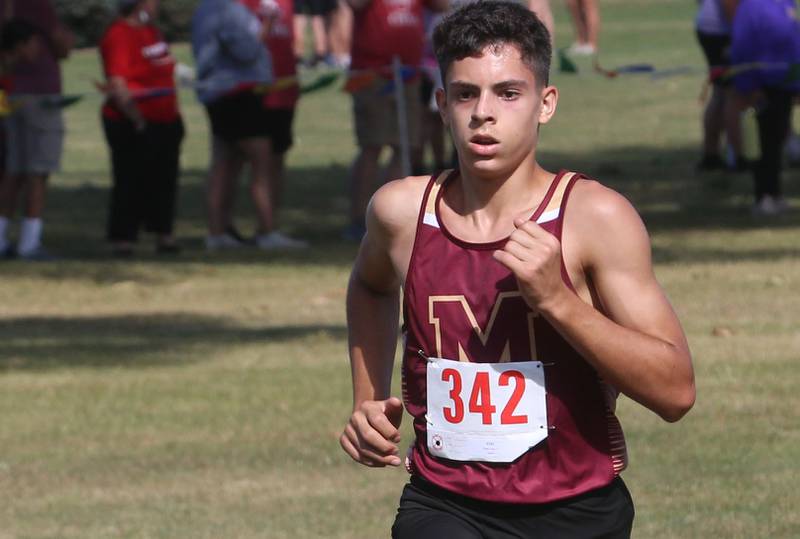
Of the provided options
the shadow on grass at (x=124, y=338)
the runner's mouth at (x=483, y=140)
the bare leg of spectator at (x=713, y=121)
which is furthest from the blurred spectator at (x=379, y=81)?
the runner's mouth at (x=483, y=140)

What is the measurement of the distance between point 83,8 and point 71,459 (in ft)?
105

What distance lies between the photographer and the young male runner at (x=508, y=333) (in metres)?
3.77

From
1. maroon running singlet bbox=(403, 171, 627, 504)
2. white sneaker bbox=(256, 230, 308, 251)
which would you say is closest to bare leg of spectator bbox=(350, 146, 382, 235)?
white sneaker bbox=(256, 230, 308, 251)

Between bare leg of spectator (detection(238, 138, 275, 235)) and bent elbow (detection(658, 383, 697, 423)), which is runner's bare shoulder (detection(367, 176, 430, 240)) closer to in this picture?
bent elbow (detection(658, 383, 697, 423))

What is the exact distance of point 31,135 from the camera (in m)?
13.0

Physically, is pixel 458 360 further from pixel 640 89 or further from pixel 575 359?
pixel 640 89

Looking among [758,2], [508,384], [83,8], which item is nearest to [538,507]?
[508,384]

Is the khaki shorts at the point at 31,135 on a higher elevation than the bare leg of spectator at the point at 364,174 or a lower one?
higher

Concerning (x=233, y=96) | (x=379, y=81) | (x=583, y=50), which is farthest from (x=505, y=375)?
(x=583, y=50)

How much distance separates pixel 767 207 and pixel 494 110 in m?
11.0

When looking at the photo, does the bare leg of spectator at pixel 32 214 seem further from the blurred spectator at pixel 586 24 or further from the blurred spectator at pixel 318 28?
the blurred spectator at pixel 318 28

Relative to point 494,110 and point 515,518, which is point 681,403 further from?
point 494,110

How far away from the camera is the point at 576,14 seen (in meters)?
28.2

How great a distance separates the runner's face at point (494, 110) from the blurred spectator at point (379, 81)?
931 centimetres
